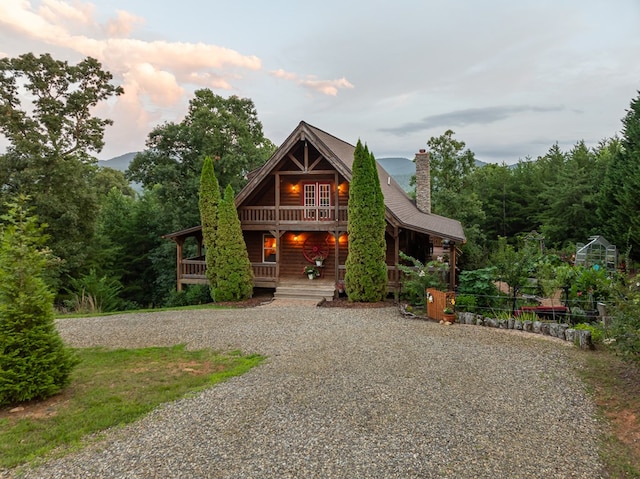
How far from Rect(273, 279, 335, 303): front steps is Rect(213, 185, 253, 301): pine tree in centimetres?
154

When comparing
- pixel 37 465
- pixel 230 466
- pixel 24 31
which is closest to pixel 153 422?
pixel 37 465

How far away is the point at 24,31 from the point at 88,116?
4.72m

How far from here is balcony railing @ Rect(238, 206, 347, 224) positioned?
1673 cm

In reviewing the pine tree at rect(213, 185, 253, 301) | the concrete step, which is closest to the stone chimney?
the concrete step

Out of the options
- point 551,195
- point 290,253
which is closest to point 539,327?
point 290,253

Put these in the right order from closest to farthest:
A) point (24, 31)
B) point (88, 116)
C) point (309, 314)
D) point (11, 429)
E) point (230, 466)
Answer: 1. point (230, 466)
2. point (11, 429)
3. point (309, 314)
4. point (24, 31)
5. point (88, 116)

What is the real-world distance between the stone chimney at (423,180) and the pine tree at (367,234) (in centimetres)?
854

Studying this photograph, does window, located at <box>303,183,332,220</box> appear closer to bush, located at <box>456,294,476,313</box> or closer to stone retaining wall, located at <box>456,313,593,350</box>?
bush, located at <box>456,294,476,313</box>

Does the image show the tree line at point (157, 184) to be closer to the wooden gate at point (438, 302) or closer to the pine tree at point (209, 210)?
the pine tree at point (209, 210)

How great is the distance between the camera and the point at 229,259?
15.4 m

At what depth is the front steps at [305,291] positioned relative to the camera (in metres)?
15.5

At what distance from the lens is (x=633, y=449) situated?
4688 mm

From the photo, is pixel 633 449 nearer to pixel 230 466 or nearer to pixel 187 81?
pixel 230 466

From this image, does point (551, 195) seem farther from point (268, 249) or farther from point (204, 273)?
point (204, 273)
